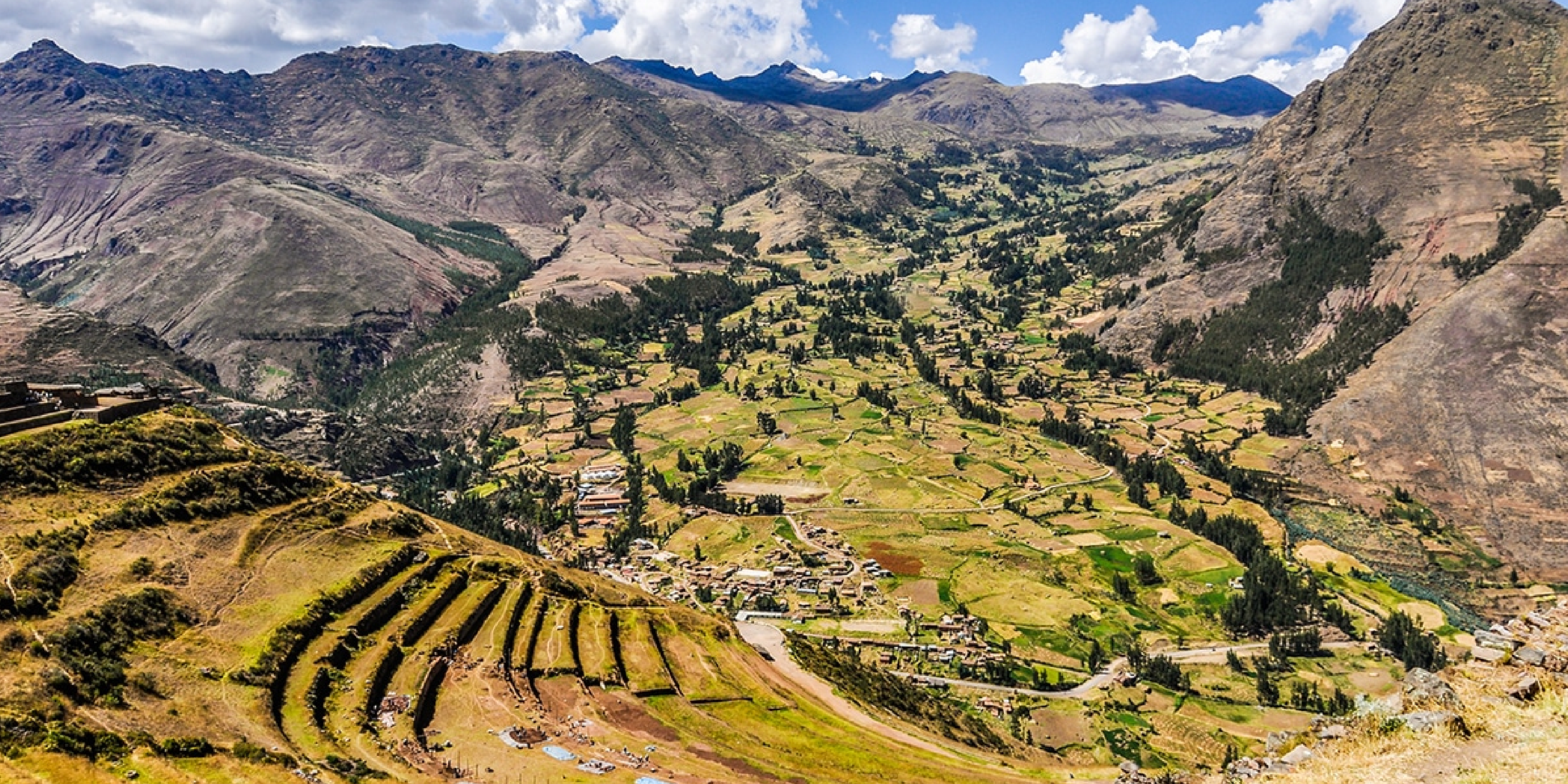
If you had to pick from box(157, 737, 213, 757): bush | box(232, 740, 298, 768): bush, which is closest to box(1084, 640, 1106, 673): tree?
box(232, 740, 298, 768): bush

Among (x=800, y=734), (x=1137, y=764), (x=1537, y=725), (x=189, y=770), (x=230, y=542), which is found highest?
(x=1537, y=725)

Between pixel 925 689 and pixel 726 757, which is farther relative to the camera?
pixel 925 689

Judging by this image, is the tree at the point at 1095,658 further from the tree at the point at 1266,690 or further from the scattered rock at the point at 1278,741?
the scattered rock at the point at 1278,741

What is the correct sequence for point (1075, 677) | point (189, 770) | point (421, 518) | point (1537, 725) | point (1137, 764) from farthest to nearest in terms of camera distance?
1. point (1075, 677)
2. point (421, 518)
3. point (1137, 764)
4. point (189, 770)
5. point (1537, 725)

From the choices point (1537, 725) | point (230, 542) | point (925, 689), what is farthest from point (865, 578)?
point (1537, 725)

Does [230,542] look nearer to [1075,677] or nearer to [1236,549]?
[1075,677]
